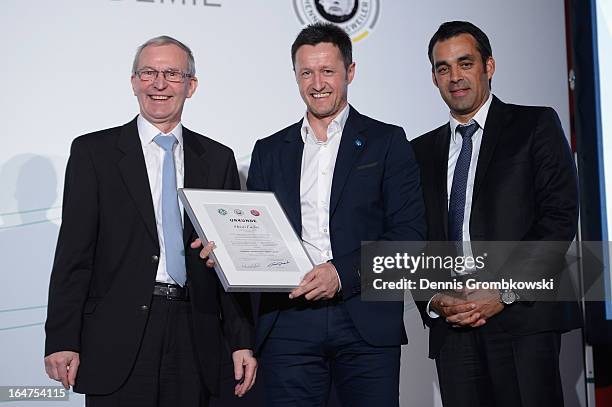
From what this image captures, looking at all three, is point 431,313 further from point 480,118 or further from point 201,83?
point 201,83

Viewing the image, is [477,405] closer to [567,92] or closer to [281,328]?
[281,328]

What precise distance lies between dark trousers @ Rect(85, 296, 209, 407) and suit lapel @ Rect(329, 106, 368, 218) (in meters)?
0.54

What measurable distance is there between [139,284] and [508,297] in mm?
1063

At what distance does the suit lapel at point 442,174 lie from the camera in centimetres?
235

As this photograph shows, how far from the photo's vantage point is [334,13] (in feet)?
9.67

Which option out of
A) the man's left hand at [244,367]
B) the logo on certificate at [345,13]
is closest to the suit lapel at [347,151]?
the man's left hand at [244,367]

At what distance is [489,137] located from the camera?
2.35m

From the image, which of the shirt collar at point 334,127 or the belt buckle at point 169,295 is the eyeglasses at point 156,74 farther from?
the belt buckle at point 169,295

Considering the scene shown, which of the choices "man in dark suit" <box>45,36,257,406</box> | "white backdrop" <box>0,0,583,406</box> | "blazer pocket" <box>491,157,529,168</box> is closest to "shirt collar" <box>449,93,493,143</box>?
"blazer pocket" <box>491,157,529,168</box>

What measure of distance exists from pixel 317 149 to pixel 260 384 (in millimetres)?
1022

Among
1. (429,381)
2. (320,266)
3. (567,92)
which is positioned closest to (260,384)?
(429,381)

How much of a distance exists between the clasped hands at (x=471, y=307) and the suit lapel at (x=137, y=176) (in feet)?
2.90

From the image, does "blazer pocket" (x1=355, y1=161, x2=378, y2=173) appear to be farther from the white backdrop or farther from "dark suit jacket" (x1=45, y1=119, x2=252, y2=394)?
the white backdrop

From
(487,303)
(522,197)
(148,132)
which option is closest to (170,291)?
(148,132)
